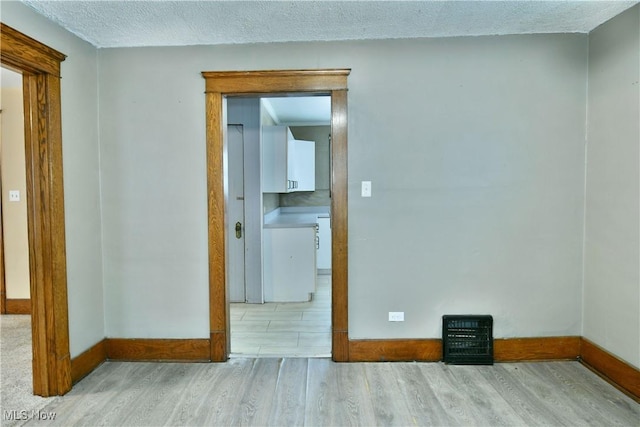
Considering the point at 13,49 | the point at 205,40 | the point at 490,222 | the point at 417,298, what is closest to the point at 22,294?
the point at 13,49

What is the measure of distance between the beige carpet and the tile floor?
127cm

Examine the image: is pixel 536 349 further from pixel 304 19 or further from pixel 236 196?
pixel 236 196

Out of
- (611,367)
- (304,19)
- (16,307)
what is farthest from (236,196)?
(611,367)

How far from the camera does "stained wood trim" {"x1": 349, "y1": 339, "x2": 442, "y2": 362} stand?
2.85 m

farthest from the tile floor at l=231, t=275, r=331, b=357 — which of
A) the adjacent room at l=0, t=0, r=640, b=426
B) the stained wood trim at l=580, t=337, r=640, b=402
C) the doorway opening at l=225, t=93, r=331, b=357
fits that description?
the stained wood trim at l=580, t=337, r=640, b=402

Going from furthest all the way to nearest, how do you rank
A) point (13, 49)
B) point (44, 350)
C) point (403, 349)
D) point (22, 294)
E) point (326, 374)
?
point (22, 294), point (403, 349), point (326, 374), point (44, 350), point (13, 49)

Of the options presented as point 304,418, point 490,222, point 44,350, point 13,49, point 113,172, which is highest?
point 13,49

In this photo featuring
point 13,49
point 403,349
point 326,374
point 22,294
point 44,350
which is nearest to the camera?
point 13,49

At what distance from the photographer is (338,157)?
2.82 meters

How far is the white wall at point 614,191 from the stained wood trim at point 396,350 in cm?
110

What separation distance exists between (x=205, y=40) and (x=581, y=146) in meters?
2.77

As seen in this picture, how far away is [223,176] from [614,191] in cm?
263

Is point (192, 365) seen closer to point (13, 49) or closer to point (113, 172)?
point (113, 172)

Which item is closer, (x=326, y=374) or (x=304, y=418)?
(x=304, y=418)
